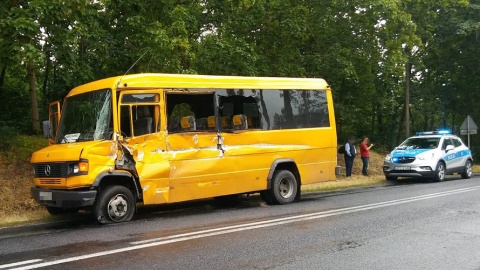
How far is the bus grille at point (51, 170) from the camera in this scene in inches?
352

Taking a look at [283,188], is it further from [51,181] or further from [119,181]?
[51,181]

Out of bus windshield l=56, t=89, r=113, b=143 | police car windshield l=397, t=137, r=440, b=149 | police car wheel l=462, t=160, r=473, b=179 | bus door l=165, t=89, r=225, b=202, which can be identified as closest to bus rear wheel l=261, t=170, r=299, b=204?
bus door l=165, t=89, r=225, b=202

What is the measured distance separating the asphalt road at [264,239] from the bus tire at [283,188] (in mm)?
851

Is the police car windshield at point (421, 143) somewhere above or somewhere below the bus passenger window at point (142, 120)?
below

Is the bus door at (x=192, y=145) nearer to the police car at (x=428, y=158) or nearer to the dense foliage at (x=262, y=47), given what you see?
the dense foliage at (x=262, y=47)

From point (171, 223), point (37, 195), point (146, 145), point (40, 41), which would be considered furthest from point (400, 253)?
point (40, 41)

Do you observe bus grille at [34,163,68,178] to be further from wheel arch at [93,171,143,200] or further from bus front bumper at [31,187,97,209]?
wheel arch at [93,171,143,200]

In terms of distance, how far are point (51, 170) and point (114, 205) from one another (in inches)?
53.3

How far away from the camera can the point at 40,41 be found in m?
10.9

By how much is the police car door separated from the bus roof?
860 cm

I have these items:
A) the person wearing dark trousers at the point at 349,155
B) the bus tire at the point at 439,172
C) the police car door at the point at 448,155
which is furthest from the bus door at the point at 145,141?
the police car door at the point at 448,155

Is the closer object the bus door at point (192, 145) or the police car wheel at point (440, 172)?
the bus door at point (192, 145)

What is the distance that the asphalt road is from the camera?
6.21 meters

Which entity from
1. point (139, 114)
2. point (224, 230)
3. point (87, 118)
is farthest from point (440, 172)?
point (87, 118)
